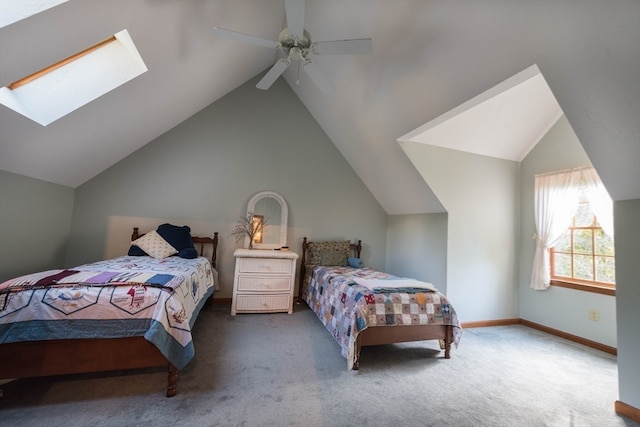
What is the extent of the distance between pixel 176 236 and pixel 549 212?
15.9 ft

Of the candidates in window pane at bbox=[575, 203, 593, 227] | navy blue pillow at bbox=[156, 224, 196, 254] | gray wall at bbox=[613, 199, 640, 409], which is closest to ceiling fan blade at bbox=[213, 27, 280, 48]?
navy blue pillow at bbox=[156, 224, 196, 254]

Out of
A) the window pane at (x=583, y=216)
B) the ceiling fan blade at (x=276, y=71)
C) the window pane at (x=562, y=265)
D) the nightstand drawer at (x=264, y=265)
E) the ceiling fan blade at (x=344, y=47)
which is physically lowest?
the nightstand drawer at (x=264, y=265)

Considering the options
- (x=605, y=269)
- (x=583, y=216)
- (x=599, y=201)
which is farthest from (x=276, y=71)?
(x=605, y=269)

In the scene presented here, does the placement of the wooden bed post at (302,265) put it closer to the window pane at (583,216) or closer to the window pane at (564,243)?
the window pane at (564,243)

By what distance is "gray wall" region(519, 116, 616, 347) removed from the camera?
9.13 feet

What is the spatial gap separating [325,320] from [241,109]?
337 cm

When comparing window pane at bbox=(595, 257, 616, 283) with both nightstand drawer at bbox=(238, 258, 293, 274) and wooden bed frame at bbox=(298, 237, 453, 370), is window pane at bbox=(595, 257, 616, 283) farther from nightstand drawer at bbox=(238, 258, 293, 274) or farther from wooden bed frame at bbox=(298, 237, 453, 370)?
nightstand drawer at bbox=(238, 258, 293, 274)

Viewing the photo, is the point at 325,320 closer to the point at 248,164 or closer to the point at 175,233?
the point at 175,233

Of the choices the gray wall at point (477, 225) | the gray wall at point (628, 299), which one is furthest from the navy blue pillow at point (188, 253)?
the gray wall at point (628, 299)

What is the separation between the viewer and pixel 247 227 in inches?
155

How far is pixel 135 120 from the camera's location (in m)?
2.96

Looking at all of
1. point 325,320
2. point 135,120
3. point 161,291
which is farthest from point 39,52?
point 325,320

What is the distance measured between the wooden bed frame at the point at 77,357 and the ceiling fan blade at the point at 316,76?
2.23m

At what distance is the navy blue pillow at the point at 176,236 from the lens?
3.40 meters
